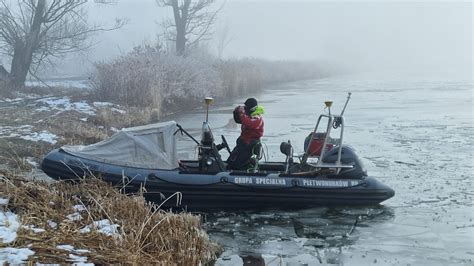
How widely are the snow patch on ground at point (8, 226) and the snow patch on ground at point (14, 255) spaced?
216 mm

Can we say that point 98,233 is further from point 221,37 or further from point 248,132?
point 221,37

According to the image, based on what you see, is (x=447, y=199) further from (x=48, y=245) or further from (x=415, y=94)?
(x=415, y=94)

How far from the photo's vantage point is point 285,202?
10312 millimetres

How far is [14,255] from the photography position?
5441 mm

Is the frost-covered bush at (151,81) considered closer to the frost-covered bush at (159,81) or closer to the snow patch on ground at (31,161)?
the frost-covered bush at (159,81)

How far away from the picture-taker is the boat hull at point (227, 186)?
9.88 m

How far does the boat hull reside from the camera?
32.4 ft

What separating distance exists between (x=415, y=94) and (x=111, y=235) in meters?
28.8

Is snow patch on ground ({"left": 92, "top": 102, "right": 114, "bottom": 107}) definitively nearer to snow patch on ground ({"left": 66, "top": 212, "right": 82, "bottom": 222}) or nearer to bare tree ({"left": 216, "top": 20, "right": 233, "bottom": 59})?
snow patch on ground ({"left": 66, "top": 212, "right": 82, "bottom": 222})

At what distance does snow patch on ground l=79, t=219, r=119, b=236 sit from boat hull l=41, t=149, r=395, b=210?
300 centimetres

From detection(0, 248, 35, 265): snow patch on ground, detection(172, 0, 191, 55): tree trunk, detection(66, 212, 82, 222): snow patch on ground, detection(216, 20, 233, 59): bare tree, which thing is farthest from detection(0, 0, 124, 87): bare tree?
detection(216, 20, 233, 59): bare tree

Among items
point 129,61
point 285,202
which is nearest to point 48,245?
point 285,202

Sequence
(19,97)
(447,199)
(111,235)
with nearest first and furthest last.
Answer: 1. (111,235)
2. (447,199)
3. (19,97)

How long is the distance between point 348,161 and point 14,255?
6.67 meters
